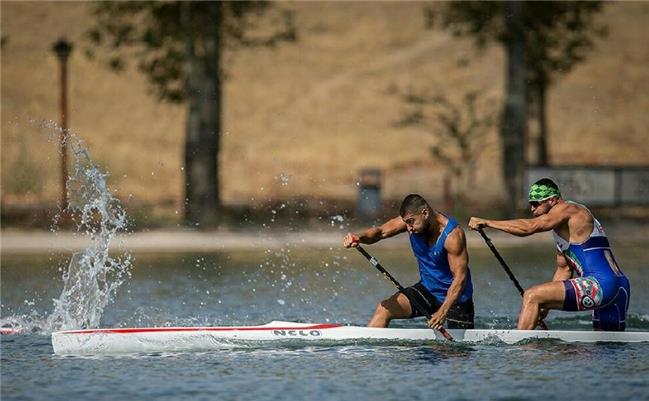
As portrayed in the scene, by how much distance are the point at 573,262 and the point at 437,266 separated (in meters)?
1.36

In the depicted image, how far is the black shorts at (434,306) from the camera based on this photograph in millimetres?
16359

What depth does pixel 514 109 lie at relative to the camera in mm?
37438

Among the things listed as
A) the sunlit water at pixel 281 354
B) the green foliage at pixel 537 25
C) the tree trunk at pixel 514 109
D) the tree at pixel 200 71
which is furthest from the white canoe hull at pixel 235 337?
the green foliage at pixel 537 25

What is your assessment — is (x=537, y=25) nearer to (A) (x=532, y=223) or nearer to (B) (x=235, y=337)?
(A) (x=532, y=223)

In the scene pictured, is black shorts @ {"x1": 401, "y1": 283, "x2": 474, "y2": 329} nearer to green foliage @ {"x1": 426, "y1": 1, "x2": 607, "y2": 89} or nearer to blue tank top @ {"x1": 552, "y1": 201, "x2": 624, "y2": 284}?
blue tank top @ {"x1": 552, "y1": 201, "x2": 624, "y2": 284}

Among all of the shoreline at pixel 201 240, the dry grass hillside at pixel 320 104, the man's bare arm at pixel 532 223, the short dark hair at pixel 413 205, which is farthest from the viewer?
the dry grass hillside at pixel 320 104

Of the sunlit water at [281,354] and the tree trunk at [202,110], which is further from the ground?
the tree trunk at [202,110]

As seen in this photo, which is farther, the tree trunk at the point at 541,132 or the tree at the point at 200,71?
the tree trunk at the point at 541,132

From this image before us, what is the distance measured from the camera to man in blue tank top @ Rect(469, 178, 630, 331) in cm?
1609

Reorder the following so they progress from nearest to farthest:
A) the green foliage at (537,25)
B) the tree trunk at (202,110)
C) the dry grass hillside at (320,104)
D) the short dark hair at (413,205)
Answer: the short dark hair at (413,205), the tree trunk at (202,110), the green foliage at (537,25), the dry grass hillside at (320,104)

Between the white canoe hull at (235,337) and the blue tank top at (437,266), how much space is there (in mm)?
397

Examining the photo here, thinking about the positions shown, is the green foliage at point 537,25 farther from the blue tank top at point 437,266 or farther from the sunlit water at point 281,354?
the blue tank top at point 437,266

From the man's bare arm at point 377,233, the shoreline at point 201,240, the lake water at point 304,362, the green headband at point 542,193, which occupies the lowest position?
the lake water at point 304,362

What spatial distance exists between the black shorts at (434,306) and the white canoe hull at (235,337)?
0.51ft
